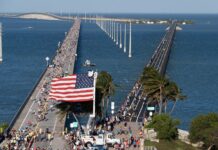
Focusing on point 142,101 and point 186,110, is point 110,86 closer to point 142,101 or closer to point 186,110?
point 142,101

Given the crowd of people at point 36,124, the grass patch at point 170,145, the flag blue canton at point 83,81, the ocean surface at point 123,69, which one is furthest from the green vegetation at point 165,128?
the ocean surface at point 123,69

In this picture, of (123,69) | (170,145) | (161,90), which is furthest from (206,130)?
(123,69)

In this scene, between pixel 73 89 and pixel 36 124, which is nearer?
pixel 73 89

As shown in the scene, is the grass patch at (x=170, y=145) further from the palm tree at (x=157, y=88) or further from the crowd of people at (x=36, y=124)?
the palm tree at (x=157, y=88)

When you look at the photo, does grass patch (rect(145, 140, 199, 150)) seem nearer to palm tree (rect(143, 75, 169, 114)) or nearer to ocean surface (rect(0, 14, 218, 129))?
palm tree (rect(143, 75, 169, 114))

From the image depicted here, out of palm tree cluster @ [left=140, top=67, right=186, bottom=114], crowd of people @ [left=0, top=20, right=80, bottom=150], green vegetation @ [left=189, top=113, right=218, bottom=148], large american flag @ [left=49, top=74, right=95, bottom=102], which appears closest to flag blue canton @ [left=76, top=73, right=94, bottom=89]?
large american flag @ [left=49, top=74, right=95, bottom=102]

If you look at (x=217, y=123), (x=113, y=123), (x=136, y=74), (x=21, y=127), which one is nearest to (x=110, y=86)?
(x=113, y=123)

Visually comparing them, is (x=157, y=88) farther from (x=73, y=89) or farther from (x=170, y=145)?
(x=73, y=89)
